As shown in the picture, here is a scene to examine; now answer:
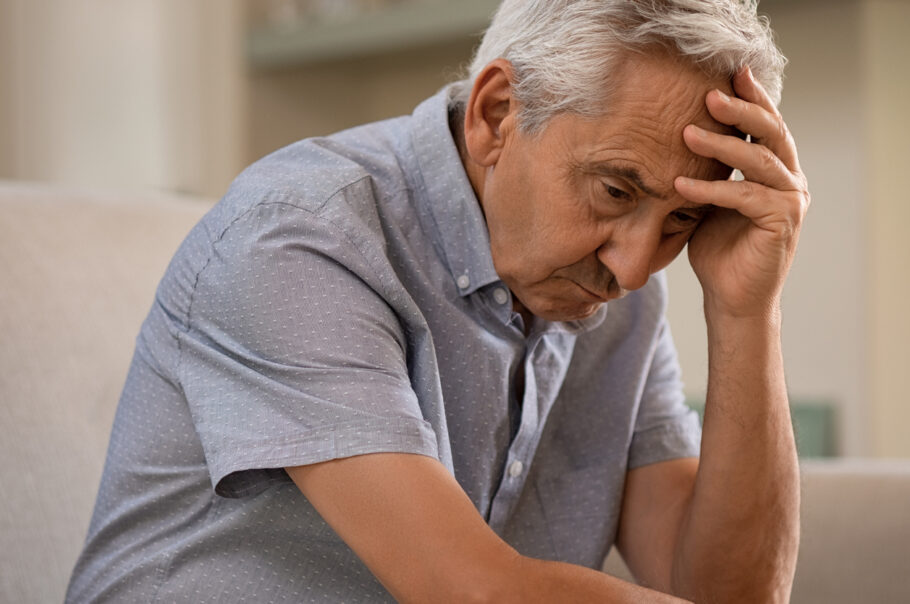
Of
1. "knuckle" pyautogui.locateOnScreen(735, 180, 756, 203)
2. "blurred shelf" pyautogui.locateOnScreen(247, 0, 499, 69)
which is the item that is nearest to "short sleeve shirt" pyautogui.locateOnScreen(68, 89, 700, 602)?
"knuckle" pyautogui.locateOnScreen(735, 180, 756, 203)

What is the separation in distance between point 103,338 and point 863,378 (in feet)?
6.46

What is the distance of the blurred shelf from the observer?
3090 mm

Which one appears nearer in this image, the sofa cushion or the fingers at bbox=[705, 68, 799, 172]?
the fingers at bbox=[705, 68, 799, 172]

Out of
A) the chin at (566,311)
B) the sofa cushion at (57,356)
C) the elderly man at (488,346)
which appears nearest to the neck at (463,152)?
the elderly man at (488,346)

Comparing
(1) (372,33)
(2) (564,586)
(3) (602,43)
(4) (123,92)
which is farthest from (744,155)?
(4) (123,92)

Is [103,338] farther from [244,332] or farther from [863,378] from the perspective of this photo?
[863,378]

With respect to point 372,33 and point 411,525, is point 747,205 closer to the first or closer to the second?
point 411,525

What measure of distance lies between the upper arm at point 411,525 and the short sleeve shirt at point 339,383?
2 centimetres

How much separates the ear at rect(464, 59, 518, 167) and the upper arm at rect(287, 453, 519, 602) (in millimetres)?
324

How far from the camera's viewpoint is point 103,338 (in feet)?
4.66

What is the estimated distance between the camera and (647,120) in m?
0.96

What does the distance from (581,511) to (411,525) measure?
454mm

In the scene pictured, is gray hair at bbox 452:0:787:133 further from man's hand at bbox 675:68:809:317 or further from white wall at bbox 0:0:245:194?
white wall at bbox 0:0:245:194

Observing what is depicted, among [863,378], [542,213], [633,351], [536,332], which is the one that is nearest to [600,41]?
[542,213]
